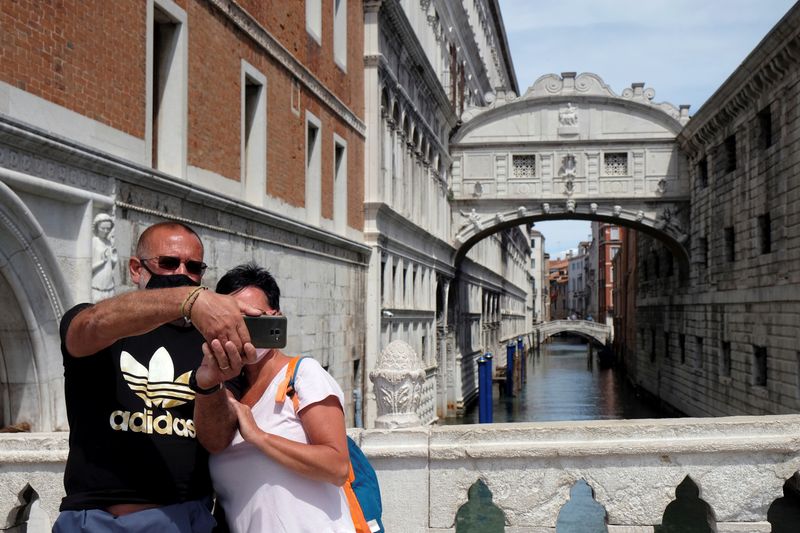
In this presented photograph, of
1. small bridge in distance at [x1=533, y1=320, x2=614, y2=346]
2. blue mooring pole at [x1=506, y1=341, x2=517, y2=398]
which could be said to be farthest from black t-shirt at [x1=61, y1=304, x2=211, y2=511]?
small bridge in distance at [x1=533, y1=320, x2=614, y2=346]

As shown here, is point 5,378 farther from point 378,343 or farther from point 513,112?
point 513,112

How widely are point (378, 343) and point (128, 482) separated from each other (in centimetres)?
1483

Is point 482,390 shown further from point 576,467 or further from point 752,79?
point 576,467

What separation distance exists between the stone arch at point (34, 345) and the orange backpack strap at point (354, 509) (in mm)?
4719

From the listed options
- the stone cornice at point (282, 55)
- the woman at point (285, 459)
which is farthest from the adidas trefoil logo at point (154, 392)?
the stone cornice at point (282, 55)

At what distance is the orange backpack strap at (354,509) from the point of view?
273cm

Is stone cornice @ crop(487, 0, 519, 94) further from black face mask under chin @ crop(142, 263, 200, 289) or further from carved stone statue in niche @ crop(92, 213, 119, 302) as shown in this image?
black face mask under chin @ crop(142, 263, 200, 289)

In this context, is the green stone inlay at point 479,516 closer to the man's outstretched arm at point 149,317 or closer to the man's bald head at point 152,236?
the man's bald head at point 152,236

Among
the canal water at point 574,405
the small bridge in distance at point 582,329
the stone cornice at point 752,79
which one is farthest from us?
the small bridge in distance at point 582,329

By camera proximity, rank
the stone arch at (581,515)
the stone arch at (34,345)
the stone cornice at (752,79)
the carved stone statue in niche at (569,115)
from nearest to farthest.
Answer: the stone arch at (34,345), the stone arch at (581,515), the stone cornice at (752,79), the carved stone statue in niche at (569,115)

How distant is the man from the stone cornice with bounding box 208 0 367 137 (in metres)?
8.09

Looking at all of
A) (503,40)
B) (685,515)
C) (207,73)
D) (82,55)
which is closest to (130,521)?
(82,55)

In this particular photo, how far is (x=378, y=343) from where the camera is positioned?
17.3 metres

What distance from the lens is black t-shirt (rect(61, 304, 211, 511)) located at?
249 cm
